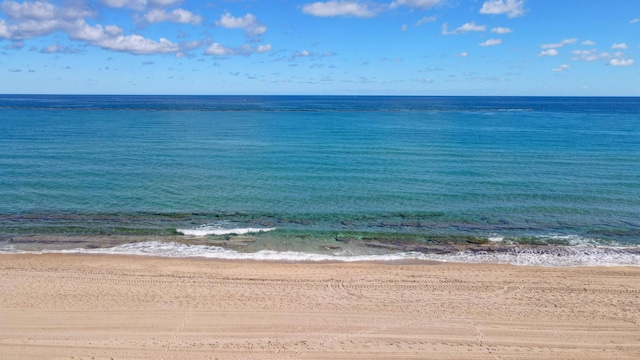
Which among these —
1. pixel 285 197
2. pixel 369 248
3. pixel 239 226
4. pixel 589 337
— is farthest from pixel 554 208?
pixel 239 226

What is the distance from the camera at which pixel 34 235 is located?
22.9 m

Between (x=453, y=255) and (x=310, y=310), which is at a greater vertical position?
(x=453, y=255)

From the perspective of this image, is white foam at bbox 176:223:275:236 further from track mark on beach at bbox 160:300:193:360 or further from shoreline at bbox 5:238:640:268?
track mark on beach at bbox 160:300:193:360

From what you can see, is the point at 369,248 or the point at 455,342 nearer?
the point at 455,342

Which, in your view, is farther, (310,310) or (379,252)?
(379,252)

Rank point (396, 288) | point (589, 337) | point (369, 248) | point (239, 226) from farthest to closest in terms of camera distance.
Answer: point (239, 226) < point (369, 248) < point (396, 288) < point (589, 337)

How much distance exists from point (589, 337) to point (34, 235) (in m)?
24.3

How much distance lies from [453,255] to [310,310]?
8462mm

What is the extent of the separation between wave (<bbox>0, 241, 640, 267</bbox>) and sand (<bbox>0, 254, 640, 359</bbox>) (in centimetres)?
73

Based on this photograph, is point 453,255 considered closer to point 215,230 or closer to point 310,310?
point 310,310

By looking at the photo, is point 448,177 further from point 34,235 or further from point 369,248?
point 34,235

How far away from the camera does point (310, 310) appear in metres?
15.4

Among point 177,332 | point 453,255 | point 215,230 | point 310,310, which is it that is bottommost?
point 177,332

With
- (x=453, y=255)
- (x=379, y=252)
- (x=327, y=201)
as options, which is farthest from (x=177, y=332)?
(x=327, y=201)
